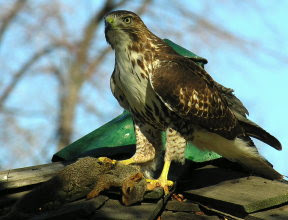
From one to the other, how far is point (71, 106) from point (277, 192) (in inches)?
649

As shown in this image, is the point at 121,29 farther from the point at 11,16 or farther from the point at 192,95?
the point at 11,16

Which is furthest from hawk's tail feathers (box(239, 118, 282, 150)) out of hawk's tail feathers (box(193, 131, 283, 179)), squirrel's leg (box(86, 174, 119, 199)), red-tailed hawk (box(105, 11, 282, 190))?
squirrel's leg (box(86, 174, 119, 199))

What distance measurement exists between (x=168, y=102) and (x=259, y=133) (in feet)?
3.33

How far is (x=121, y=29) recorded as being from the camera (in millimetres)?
5184

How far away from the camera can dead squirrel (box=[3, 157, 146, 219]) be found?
4.22 meters

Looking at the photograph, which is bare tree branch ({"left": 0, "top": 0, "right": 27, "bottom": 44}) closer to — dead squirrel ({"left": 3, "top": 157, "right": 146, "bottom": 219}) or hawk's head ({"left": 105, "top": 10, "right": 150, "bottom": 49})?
hawk's head ({"left": 105, "top": 10, "right": 150, "bottom": 49})

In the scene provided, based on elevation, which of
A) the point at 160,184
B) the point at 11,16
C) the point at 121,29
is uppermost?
the point at 11,16

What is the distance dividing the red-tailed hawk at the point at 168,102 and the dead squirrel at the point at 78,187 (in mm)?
424

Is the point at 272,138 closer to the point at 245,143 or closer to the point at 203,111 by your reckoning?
the point at 245,143

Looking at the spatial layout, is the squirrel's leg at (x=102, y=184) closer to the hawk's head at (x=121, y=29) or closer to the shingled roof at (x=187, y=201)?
the shingled roof at (x=187, y=201)

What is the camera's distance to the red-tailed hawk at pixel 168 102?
16.6ft

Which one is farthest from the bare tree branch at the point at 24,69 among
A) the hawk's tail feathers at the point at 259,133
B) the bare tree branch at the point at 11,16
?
the hawk's tail feathers at the point at 259,133

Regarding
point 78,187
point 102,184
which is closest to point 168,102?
point 102,184

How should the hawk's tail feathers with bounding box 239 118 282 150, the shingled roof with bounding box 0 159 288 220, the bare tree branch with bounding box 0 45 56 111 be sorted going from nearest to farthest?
1. the shingled roof with bounding box 0 159 288 220
2. the hawk's tail feathers with bounding box 239 118 282 150
3. the bare tree branch with bounding box 0 45 56 111
